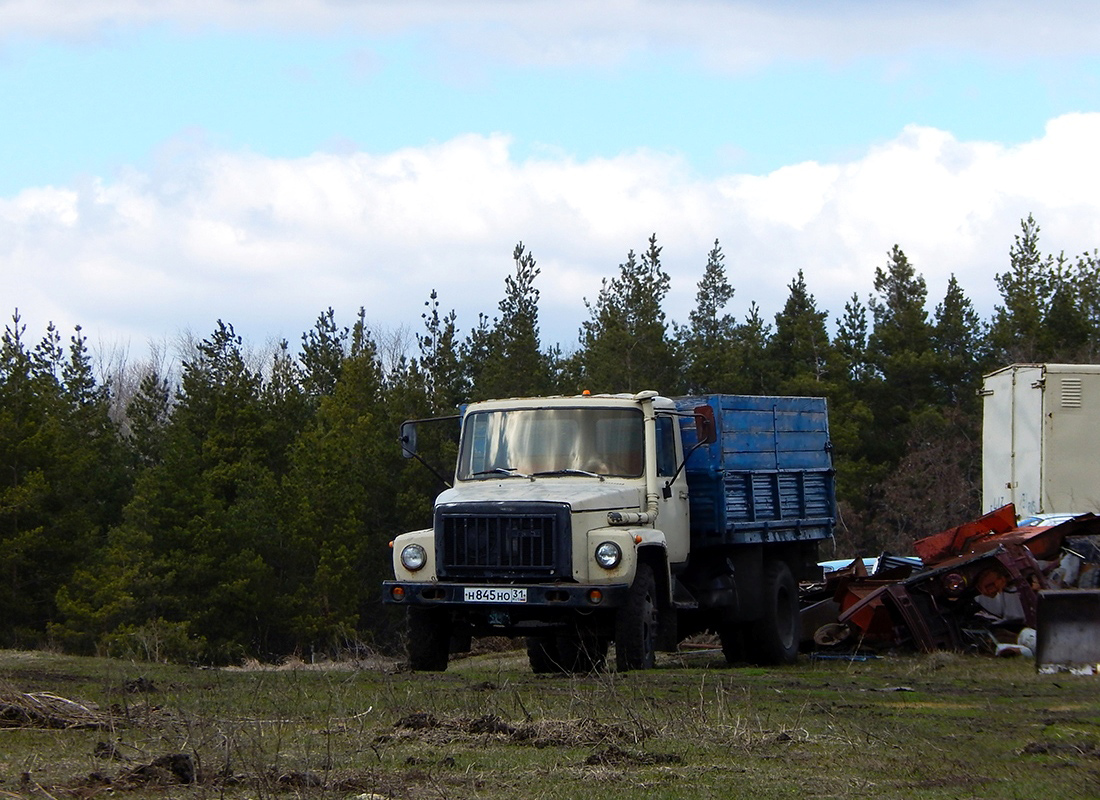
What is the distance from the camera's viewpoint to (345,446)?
181 feet

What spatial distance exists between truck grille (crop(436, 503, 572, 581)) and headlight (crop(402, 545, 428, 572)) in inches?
8.8

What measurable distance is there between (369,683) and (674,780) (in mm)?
5791

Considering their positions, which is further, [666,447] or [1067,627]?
[666,447]

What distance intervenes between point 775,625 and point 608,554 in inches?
163

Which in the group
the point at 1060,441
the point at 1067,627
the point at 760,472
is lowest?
the point at 1067,627

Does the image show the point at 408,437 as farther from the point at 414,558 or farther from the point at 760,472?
the point at 760,472

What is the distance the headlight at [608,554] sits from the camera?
13.1m

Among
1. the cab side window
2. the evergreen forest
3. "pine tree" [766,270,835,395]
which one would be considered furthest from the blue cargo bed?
"pine tree" [766,270,835,395]

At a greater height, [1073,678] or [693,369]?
[693,369]

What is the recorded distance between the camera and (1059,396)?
23703 millimetres

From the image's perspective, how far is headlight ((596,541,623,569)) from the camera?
13078 mm

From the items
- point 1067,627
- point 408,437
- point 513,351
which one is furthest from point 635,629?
point 513,351

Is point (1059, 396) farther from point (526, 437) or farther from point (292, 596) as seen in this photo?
point (292, 596)

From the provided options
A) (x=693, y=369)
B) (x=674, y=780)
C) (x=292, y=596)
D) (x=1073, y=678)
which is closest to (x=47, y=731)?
(x=674, y=780)
